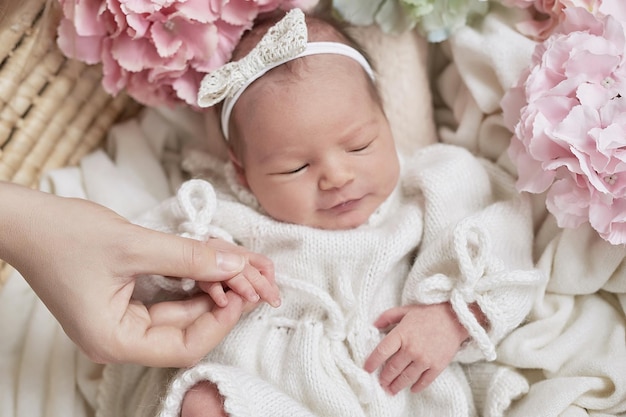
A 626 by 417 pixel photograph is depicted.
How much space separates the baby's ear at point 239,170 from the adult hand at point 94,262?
33 centimetres

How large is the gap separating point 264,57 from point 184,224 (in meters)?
0.31

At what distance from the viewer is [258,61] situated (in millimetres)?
1255

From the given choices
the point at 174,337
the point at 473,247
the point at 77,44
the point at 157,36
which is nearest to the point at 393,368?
the point at 473,247

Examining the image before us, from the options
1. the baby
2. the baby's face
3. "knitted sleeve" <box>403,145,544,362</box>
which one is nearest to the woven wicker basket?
the baby

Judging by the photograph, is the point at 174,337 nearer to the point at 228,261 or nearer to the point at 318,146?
the point at 228,261

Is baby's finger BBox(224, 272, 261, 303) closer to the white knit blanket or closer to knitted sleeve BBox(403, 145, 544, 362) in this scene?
knitted sleeve BBox(403, 145, 544, 362)

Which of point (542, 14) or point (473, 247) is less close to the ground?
point (542, 14)

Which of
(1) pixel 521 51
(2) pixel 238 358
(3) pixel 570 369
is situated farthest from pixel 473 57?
(2) pixel 238 358

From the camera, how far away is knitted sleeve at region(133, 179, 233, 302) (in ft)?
4.13

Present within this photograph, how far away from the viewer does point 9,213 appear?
3.41 feet

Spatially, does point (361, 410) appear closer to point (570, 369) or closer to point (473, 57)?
point (570, 369)

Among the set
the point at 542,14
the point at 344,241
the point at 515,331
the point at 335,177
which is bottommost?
the point at 515,331

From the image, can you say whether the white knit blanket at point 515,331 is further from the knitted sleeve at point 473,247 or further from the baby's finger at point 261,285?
the baby's finger at point 261,285

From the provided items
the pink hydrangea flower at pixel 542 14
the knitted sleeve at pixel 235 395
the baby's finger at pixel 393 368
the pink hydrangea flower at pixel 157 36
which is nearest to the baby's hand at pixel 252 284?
the knitted sleeve at pixel 235 395
